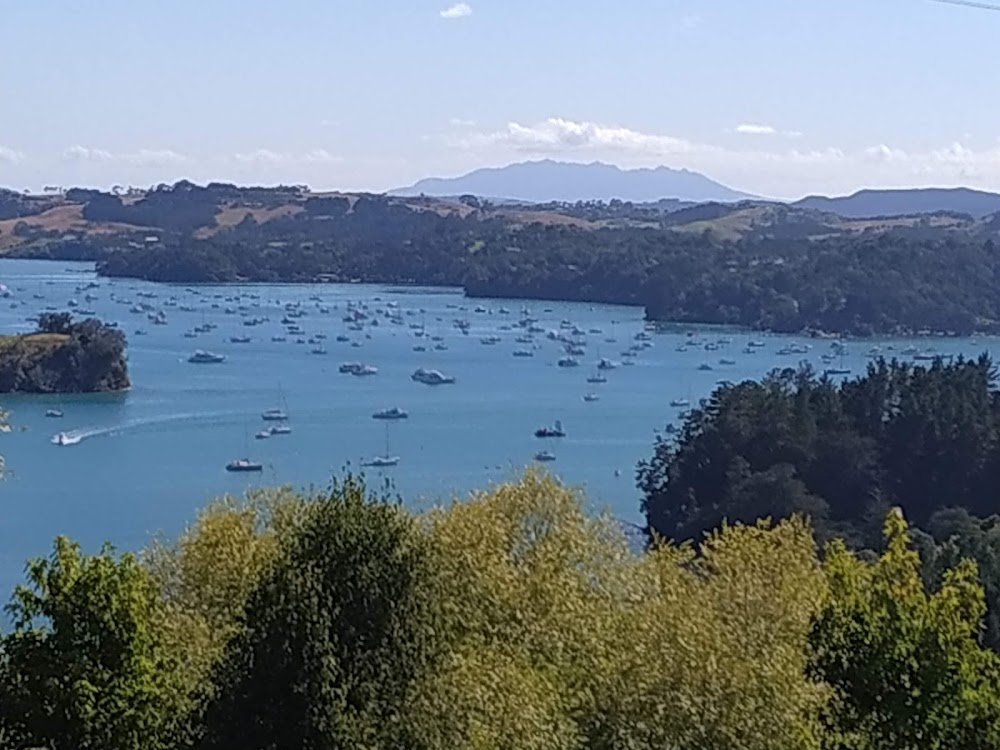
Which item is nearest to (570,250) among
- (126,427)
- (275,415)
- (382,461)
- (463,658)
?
(275,415)

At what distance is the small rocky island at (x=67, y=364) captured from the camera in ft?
104

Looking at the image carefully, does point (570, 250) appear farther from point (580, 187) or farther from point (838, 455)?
point (580, 187)

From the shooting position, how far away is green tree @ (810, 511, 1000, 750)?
565 centimetres

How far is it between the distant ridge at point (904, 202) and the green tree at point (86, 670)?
99524mm

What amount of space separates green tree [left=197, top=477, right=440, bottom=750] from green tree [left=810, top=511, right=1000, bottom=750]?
1.45 metres

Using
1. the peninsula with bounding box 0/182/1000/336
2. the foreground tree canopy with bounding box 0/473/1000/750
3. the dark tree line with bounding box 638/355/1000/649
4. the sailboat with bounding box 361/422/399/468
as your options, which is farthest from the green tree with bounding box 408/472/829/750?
the peninsula with bounding box 0/182/1000/336

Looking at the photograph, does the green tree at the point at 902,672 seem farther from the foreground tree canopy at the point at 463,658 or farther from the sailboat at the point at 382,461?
the sailboat at the point at 382,461

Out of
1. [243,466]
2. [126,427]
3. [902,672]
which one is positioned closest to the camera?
[902,672]

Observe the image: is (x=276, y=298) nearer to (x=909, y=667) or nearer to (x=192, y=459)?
(x=192, y=459)

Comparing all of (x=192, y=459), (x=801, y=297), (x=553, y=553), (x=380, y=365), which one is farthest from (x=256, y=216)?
(x=553, y=553)

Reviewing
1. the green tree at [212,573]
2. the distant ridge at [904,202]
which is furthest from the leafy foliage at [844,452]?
the distant ridge at [904,202]

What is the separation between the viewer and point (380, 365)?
37.2 meters

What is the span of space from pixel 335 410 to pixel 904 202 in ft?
288

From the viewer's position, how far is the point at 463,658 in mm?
5523
